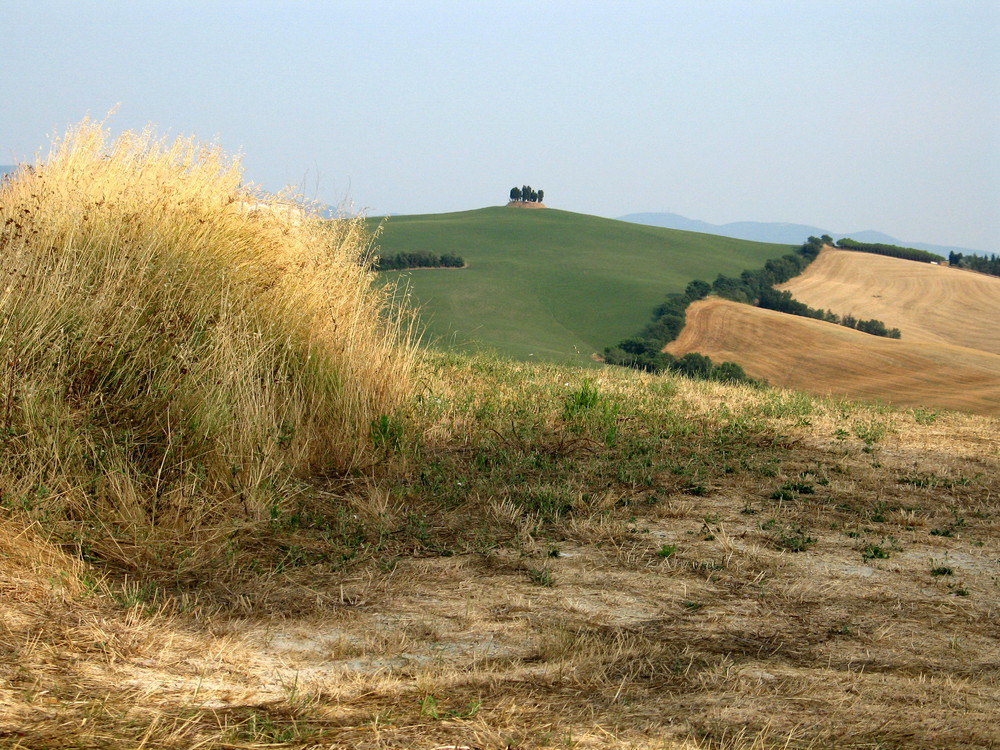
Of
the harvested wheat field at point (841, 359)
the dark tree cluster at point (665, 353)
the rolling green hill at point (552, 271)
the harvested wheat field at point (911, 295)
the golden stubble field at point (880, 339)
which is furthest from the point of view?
the harvested wheat field at point (911, 295)

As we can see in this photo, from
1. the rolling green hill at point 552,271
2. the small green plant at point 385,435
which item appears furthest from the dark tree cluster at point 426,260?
the small green plant at point 385,435

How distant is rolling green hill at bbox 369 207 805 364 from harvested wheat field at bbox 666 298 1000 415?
14.4 ft

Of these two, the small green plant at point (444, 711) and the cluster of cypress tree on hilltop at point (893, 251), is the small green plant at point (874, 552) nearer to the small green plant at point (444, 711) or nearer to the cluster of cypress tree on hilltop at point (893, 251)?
the small green plant at point (444, 711)

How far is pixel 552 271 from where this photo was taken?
161ft

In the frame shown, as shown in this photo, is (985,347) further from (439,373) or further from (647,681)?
(647,681)

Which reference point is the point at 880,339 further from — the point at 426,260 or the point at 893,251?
the point at 893,251

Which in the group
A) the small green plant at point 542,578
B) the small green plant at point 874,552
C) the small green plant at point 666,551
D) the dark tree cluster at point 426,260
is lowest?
the small green plant at point 542,578

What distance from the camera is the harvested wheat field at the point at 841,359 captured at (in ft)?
86.7

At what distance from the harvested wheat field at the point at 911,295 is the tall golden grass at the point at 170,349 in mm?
35515

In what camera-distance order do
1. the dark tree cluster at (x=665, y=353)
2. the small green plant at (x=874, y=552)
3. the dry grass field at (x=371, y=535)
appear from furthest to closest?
the dark tree cluster at (x=665, y=353), the small green plant at (x=874, y=552), the dry grass field at (x=371, y=535)

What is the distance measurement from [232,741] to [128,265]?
3.45m

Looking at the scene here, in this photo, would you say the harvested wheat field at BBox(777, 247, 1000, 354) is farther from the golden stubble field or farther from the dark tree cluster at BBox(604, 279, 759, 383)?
the dark tree cluster at BBox(604, 279, 759, 383)

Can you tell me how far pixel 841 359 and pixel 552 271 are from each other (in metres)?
21.5

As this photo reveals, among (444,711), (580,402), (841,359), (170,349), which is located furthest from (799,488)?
(841,359)
